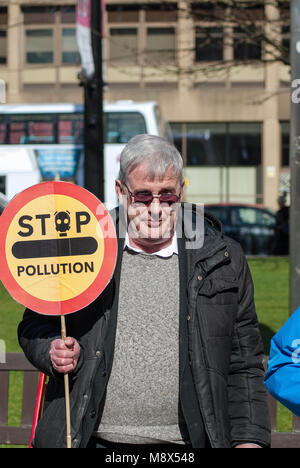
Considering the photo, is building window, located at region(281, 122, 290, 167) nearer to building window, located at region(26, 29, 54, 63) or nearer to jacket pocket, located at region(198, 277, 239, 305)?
building window, located at region(26, 29, 54, 63)

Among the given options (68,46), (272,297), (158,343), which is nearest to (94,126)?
(272,297)

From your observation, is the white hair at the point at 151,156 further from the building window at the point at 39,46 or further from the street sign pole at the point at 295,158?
Result: the building window at the point at 39,46

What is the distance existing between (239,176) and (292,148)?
24.4 meters

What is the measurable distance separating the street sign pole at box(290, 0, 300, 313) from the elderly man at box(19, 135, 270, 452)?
2.02 metres

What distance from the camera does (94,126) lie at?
996cm

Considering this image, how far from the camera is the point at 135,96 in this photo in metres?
27.7

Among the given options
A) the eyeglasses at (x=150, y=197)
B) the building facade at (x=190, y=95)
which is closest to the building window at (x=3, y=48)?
the building facade at (x=190, y=95)

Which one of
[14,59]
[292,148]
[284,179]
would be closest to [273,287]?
[292,148]

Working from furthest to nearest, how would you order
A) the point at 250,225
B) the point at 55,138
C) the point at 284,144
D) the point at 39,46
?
the point at 39,46 < the point at 284,144 < the point at 250,225 < the point at 55,138

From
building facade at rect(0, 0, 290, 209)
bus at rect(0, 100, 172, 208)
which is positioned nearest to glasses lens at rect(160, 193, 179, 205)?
bus at rect(0, 100, 172, 208)

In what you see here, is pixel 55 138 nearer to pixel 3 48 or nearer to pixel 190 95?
pixel 190 95

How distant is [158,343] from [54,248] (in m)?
0.43

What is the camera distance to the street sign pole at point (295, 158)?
438cm
